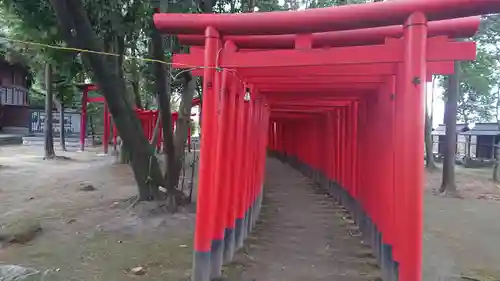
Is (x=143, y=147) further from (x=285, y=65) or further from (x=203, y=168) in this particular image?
(x=285, y=65)

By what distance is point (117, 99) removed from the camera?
664 centimetres

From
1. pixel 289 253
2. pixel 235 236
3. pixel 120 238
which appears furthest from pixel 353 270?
pixel 120 238

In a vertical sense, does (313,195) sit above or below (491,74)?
below

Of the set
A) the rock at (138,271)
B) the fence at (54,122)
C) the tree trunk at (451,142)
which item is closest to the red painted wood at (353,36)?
the rock at (138,271)

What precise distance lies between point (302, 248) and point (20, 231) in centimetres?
363

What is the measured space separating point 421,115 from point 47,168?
488 inches

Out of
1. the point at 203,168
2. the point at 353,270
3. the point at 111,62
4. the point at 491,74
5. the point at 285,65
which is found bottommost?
the point at 353,270

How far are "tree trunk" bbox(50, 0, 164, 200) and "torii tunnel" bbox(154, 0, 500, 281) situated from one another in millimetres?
1895

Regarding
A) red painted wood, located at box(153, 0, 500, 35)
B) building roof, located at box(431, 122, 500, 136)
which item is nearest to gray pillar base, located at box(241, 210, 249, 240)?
red painted wood, located at box(153, 0, 500, 35)

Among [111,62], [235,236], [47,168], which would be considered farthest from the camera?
[47,168]

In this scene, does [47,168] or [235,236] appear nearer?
[235,236]

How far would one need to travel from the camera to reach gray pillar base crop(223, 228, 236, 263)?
5.05m

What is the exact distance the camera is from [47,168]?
13398 millimetres

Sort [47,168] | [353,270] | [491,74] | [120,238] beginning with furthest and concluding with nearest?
[491,74] < [47,168] < [120,238] < [353,270]
